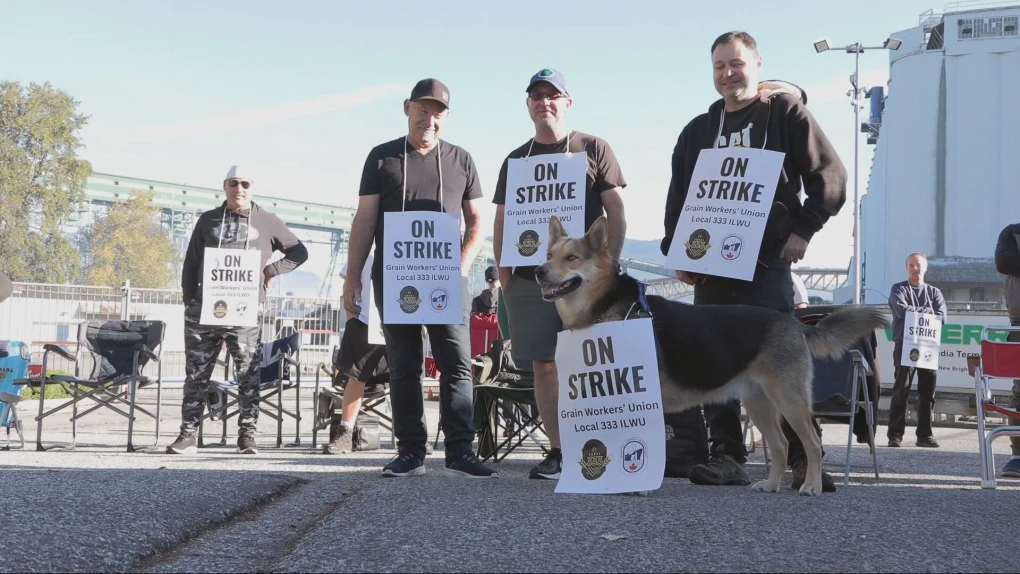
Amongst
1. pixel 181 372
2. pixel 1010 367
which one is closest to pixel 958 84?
pixel 181 372

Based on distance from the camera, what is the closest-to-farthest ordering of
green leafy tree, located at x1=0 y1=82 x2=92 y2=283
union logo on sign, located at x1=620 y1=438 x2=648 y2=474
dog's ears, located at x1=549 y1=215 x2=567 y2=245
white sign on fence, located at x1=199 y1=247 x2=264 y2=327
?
union logo on sign, located at x1=620 y1=438 x2=648 y2=474
dog's ears, located at x1=549 y1=215 x2=567 y2=245
white sign on fence, located at x1=199 y1=247 x2=264 y2=327
green leafy tree, located at x1=0 y1=82 x2=92 y2=283

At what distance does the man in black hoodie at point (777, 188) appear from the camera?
486cm

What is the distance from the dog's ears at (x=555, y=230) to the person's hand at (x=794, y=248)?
46.5 inches

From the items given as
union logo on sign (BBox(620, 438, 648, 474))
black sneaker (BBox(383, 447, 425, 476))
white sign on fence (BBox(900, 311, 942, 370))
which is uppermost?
white sign on fence (BBox(900, 311, 942, 370))

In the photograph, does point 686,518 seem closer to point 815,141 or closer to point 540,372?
point 540,372

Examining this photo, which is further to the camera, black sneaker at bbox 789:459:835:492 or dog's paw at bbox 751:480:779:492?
black sneaker at bbox 789:459:835:492

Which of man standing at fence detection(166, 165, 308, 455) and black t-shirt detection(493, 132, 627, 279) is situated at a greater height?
black t-shirt detection(493, 132, 627, 279)

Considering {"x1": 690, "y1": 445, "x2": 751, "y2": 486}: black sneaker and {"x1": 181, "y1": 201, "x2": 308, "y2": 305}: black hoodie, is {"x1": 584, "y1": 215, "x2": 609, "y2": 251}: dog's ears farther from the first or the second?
{"x1": 181, "y1": 201, "x2": 308, "y2": 305}: black hoodie

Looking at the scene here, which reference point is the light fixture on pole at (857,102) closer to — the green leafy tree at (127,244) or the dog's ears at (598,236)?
the dog's ears at (598,236)

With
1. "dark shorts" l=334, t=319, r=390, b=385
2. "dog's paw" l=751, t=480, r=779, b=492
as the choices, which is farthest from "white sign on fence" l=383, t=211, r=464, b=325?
"dark shorts" l=334, t=319, r=390, b=385

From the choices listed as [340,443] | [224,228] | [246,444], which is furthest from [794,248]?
[224,228]

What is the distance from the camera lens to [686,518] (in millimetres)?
3562

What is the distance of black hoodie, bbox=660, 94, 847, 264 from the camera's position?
4840 millimetres

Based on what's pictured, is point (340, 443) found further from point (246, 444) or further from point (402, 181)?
point (402, 181)
